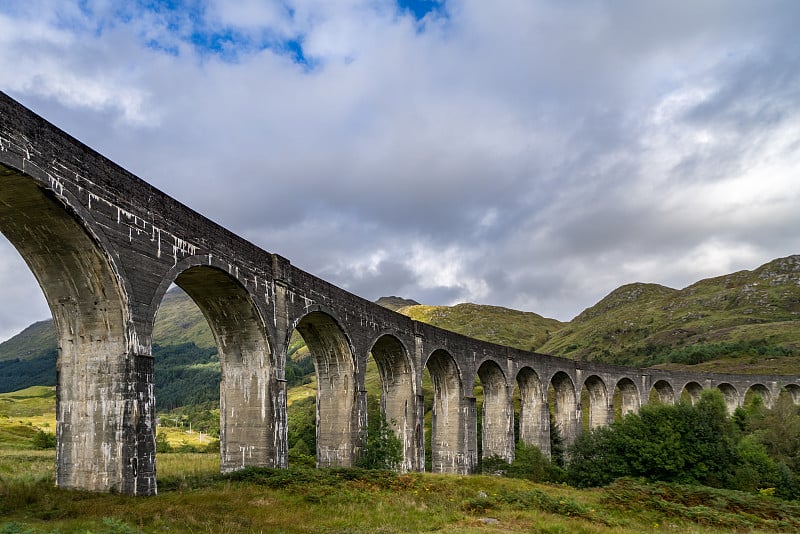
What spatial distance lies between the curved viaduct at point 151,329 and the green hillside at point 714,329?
66.1 m

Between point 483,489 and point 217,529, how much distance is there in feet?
38.8

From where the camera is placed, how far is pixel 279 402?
1962cm

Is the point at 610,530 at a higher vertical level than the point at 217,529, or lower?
lower

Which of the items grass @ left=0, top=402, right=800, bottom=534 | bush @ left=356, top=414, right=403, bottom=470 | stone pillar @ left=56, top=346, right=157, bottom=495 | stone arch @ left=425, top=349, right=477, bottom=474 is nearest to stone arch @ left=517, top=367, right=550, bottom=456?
stone arch @ left=425, top=349, right=477, bottom=474

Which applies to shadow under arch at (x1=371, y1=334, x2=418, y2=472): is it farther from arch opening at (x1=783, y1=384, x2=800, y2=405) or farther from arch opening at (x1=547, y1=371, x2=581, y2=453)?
arch opening at (x1=783, y1=384, x2=800, y2=405)

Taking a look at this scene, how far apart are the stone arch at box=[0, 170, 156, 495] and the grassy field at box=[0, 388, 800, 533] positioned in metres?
0.70

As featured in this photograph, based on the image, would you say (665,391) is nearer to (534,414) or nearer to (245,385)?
(534,414)

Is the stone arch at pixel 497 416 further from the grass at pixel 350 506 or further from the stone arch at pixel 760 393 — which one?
the stone arch at pixel 760 393

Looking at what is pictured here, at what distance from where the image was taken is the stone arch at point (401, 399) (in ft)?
95.3

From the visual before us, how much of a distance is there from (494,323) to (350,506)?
519 feet

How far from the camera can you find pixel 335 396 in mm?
24578

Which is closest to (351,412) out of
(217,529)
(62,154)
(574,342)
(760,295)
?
(217,529)

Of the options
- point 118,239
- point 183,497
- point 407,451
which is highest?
point 118,239

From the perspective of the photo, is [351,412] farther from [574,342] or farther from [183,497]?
[574,342]
